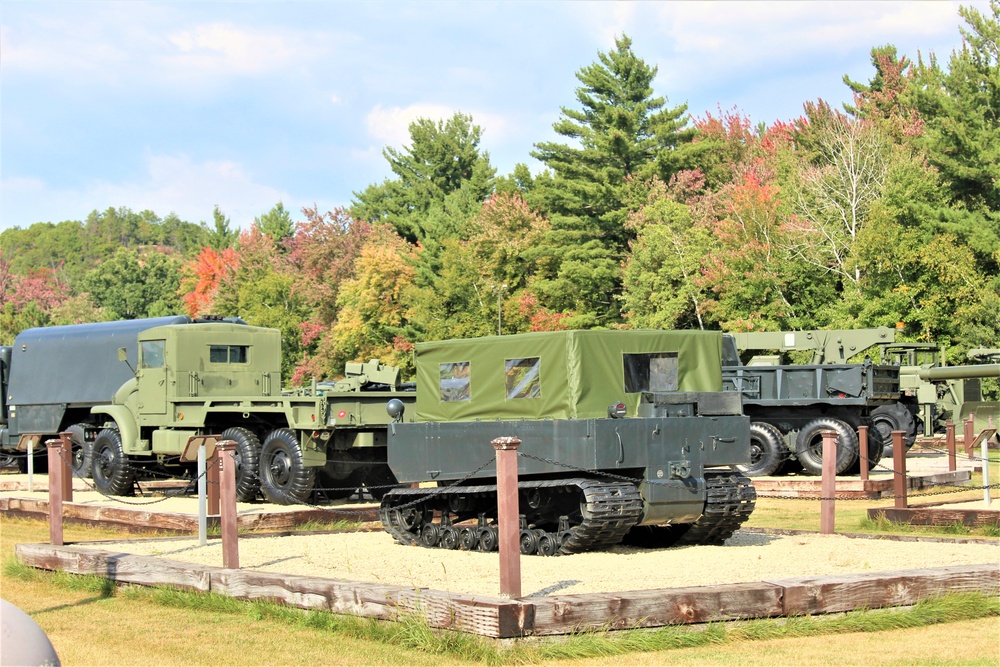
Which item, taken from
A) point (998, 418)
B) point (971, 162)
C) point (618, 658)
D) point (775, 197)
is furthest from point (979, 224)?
point (618, 658)

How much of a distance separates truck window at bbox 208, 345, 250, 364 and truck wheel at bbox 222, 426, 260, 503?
2.45 meters

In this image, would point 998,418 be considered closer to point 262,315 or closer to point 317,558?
point 317,558

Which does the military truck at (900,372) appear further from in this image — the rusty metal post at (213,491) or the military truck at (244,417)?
the rusty metal post at (213,491)

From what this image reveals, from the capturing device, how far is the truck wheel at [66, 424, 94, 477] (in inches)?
879

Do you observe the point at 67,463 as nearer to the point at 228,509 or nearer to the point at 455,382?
the point at 228,509

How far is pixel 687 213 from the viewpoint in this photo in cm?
4362

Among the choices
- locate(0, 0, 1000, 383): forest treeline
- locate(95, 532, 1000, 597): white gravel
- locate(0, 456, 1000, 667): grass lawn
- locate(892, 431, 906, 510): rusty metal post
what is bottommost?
locate(0, 456, 1000, 667): grass lawn

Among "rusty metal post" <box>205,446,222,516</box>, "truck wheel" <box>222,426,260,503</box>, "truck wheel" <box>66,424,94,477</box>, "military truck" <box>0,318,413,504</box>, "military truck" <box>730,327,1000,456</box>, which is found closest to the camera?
"rusty metal post" <box>205,446,222,516</box>

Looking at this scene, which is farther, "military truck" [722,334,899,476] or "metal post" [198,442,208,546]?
"military truck" [722,334,899,476]

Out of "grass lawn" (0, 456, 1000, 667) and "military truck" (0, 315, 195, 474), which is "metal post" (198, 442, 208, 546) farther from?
"military truck" (0, 315, 195, 474)

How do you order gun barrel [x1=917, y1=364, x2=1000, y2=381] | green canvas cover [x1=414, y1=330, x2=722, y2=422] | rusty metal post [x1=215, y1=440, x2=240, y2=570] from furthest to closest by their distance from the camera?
gun barrel [x1=917, y1=364, x2=1000, y2=381]
green canvas cover [x1=414, y1=330, x2=722, y2=422]
rusty metal post [x1=215, y1=440, x2=240, y2=570]

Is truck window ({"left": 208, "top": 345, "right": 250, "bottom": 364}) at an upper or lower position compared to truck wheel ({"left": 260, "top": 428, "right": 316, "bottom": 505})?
upper

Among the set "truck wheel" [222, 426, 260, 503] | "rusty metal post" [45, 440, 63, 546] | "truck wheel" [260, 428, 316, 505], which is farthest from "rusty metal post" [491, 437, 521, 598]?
"truck wheel" [222, 426, 260, 503]

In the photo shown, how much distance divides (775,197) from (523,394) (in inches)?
1218
